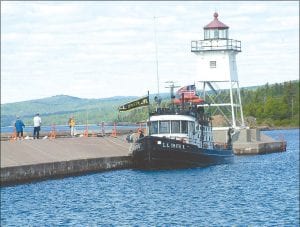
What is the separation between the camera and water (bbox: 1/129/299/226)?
34719 millimetres

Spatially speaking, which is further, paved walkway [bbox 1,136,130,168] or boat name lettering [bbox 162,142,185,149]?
boat name lettering [bbox 162,142,185,149]

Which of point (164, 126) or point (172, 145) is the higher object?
point (164, 126)

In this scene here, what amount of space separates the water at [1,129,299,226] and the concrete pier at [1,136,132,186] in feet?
2.84

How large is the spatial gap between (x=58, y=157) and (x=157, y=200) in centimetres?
1433

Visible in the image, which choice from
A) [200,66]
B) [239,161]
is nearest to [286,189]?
[239,161]

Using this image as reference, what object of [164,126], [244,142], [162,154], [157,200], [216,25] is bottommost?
[157,200]

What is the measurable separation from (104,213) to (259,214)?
22.5 ft

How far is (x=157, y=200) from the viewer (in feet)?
138

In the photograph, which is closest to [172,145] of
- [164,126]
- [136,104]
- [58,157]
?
[164,126]

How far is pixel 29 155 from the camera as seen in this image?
171 ft

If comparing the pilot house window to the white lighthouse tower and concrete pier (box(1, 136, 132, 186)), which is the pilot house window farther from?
the white lighthouse tower

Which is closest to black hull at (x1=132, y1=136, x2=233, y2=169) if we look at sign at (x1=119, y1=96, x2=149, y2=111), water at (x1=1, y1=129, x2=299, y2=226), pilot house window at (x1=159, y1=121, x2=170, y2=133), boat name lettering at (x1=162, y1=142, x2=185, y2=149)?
boat name lettering at (x1=162, y1=142, x2=185, y2=149)

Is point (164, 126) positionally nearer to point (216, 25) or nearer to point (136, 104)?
point (136, 104)

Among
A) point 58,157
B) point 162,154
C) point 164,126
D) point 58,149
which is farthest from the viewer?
point 164,126
